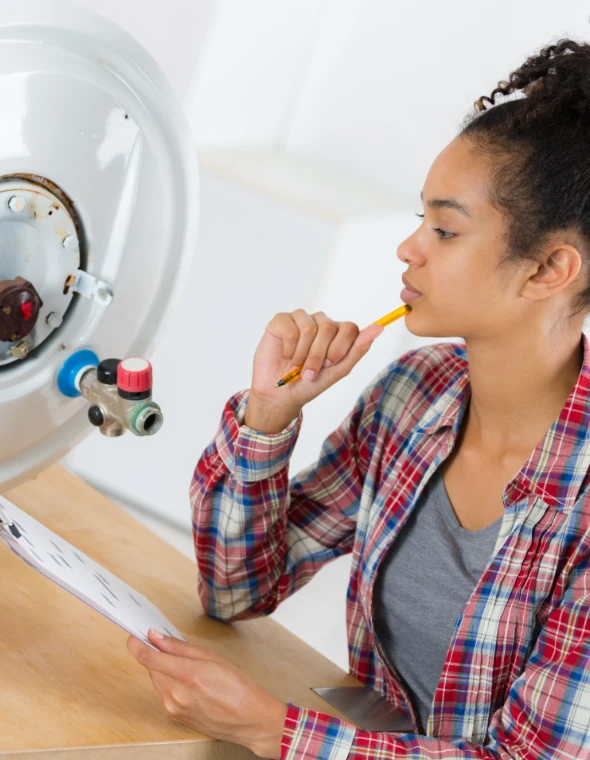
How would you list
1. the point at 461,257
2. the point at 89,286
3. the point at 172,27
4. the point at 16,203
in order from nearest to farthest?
1. the point at 16,203
2. the point at 89,286
3. the point at 461,257
4. the point at 172,27

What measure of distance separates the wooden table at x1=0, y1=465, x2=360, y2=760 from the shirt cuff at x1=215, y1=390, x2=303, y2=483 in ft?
0.59

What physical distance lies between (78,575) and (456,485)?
1.64 feet

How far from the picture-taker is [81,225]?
0.90m

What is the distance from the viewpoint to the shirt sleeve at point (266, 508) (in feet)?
3.67

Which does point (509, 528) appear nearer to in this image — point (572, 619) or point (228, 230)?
point (572, 619)

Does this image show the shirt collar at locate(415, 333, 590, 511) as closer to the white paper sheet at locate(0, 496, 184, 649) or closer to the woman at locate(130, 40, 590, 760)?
the woman at locate(130, 40, 590, 760)

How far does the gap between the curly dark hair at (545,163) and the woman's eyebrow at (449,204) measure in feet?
0.09

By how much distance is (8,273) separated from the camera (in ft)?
2.81

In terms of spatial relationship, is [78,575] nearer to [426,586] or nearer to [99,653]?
[99,653]

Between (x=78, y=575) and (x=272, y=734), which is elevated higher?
(x=78, y=575)

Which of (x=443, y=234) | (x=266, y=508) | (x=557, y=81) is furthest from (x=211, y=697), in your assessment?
(x=557, y=81)

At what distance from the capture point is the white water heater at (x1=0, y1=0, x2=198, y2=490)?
0.82 metres

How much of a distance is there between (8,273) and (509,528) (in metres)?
0.58

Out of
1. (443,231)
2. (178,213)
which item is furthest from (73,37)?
(443,231)
